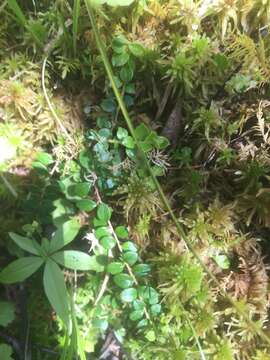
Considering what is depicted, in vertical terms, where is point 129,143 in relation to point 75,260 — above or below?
above

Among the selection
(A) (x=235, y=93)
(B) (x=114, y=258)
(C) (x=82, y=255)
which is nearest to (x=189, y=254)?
(B) (x=114, y=258)

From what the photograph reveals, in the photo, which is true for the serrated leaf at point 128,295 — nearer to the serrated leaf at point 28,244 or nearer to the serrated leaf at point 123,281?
the serrated leaf at point 123,281

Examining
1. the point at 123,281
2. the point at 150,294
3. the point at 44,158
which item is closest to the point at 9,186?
the point at 44,158

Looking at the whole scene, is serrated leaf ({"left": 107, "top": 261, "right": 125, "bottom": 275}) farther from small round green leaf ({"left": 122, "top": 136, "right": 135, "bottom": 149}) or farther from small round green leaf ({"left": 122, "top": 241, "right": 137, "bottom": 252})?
small round green leaf ({"left": 122, "top": 136, "right": 135, "bottom": 149})

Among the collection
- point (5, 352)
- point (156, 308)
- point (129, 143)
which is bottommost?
point (156, 308)

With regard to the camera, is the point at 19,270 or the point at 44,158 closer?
the point at 19,270

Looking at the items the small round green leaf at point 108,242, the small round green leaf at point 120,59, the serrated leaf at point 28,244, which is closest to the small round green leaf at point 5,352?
the serrated leaf at point 28,244

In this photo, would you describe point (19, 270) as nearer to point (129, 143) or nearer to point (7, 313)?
point (7, 313)

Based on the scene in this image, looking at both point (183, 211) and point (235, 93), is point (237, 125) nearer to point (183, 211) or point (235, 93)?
point (235, 93)
